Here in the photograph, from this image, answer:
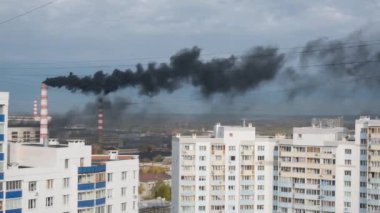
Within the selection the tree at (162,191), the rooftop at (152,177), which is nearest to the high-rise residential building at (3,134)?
the tree at (162,191)

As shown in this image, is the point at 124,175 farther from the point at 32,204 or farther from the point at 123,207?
the point at 32,204

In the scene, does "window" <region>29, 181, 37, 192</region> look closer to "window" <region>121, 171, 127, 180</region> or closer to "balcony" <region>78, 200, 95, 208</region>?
"balcony" <region>78, 200, 95, 208</region>

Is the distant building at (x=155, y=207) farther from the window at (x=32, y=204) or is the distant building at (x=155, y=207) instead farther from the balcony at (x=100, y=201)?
the window at (x=32, y=204)

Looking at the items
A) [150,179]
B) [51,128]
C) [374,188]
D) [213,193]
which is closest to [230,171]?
[213,193]

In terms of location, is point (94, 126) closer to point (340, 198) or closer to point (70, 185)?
point (340, 198)

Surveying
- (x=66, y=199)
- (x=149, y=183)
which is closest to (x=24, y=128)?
(x=149, y=183)

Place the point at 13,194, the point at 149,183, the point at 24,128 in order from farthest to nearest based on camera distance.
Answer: the point at 149,183 < the point at 24,128 < the point at 13,194

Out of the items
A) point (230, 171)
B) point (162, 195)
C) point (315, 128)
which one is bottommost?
point (162, 195)
